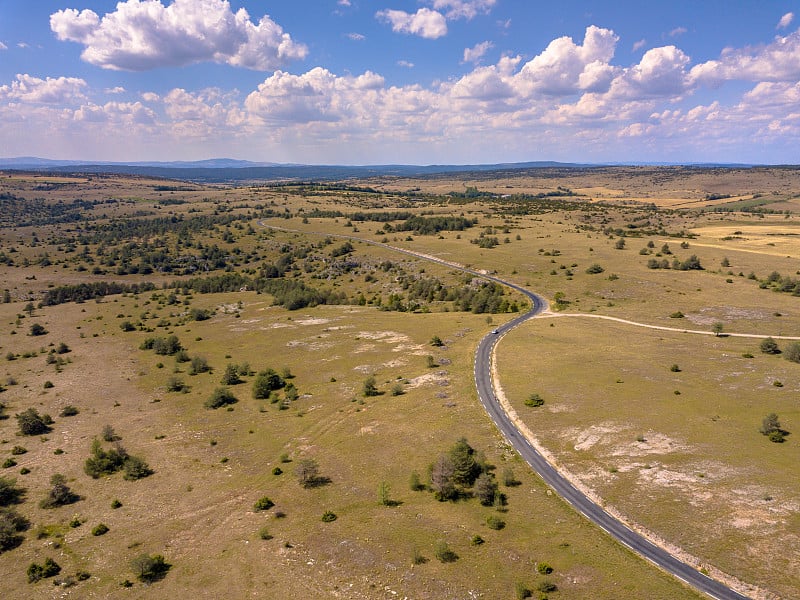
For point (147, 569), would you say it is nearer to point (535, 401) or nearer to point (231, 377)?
point (535, 401)

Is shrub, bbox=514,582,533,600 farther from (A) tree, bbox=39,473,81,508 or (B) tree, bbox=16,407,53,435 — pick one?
(B) tree, bbox=16,407,53,435

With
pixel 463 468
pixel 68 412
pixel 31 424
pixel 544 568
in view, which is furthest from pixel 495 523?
pixel 68 412

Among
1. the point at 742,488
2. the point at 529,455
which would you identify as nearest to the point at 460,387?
the point at 529,455

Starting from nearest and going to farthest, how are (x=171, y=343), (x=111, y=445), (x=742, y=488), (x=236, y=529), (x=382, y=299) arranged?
(x=742, y=488) < (x=236, y=529) < (x=111, y=445) < (x=171, y=343) < (x=382, y=299)

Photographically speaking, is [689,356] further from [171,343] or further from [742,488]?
[171,343]

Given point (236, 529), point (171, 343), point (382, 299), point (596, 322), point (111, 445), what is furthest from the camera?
point (382, 299)

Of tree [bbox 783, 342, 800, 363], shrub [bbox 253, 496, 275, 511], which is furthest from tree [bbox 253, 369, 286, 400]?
tree [bbox 783, 342, 800, 363]
